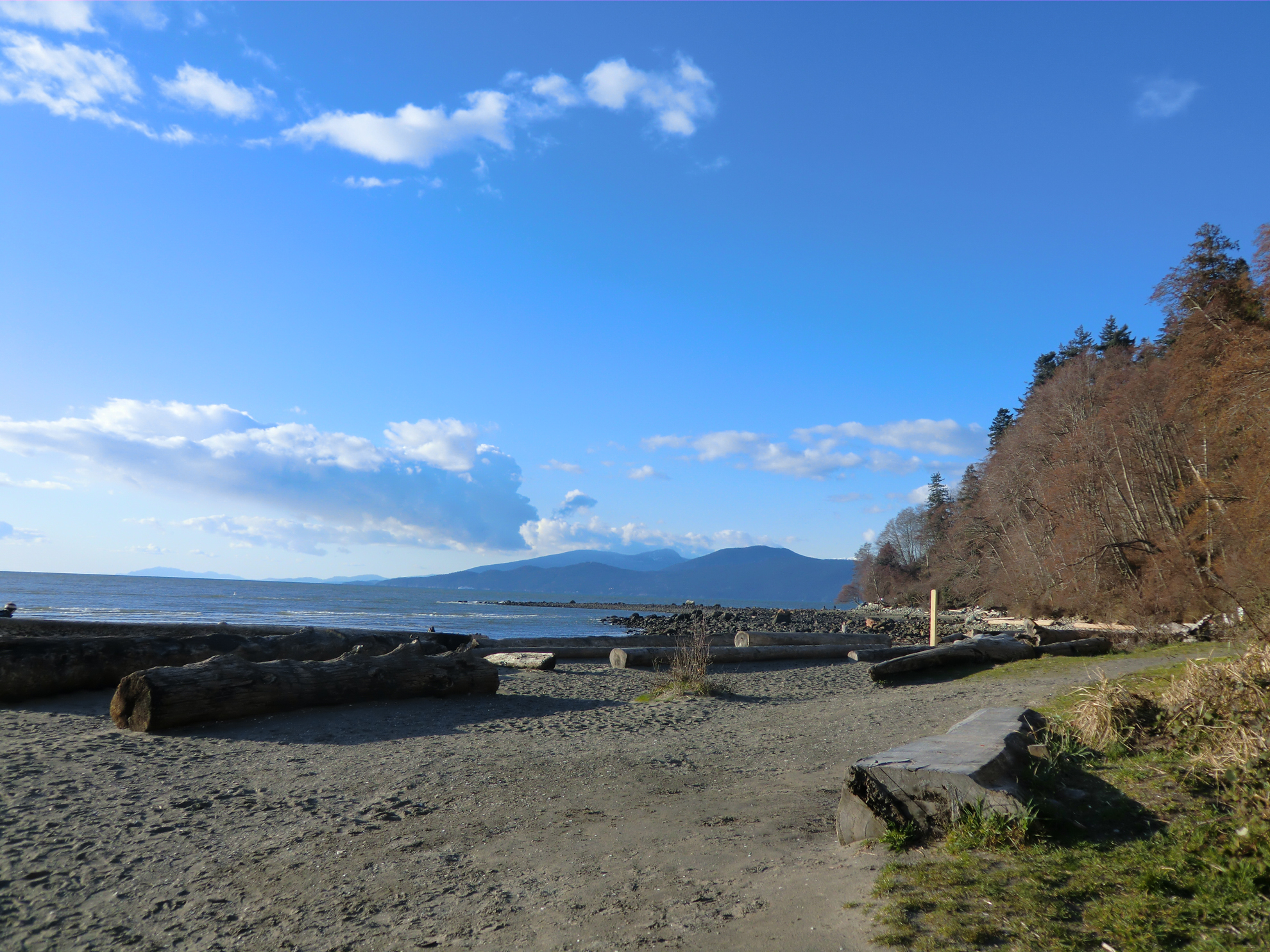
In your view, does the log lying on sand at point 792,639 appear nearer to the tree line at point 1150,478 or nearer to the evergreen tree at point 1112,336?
the tree line at point 1150,478

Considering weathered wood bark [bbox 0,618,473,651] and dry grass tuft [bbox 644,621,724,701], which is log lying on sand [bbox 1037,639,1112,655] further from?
weathered wood bark [bbox 0,618,473,651]

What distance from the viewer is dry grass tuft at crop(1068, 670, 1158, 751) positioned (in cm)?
574

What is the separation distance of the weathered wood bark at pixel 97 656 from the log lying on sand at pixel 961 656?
373 inches

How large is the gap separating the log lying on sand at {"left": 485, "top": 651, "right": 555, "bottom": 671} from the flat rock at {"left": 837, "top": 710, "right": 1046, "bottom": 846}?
45.4 feet

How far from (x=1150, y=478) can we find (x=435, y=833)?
98.5 feet

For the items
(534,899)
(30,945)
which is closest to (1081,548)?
(534,899)

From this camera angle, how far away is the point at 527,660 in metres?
18.0

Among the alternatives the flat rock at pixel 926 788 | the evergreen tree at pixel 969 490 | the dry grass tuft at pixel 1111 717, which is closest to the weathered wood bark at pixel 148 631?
the flat rock at pixel 926 788

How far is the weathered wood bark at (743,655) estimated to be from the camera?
19547 millimetres

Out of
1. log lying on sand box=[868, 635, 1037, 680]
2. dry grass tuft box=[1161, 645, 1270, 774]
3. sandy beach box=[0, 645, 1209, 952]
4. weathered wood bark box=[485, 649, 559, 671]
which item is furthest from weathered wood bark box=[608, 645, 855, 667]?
dry grass tuft box=[1161, 645, 1270, 774]

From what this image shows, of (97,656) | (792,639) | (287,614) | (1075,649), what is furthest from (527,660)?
(287,614)

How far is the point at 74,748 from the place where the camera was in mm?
8031

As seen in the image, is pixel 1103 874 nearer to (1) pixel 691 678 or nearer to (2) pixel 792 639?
(1) pixel 691 678

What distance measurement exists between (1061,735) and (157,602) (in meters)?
65.1
